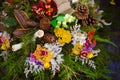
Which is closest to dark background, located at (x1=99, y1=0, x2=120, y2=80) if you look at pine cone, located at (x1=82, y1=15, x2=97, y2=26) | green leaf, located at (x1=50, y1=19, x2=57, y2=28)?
pine cone, located at (x1=82, y1=15, x2=97, y2=26)

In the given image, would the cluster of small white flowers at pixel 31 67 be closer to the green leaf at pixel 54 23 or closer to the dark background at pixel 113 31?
the green leaf at pixel 54 23

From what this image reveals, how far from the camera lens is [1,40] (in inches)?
45.5

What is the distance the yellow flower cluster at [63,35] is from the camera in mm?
1078

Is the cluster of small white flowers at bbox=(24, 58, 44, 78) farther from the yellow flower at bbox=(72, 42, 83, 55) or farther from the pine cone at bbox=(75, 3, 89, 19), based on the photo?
the pine cone at bbox=(75, 3, 89, 19)

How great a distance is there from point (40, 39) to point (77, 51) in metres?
0.14

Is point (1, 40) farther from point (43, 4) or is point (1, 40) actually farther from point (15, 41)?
point (43, 4)

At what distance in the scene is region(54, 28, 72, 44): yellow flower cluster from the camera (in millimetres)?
1078

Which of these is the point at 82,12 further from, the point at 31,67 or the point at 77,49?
the point at 31,67

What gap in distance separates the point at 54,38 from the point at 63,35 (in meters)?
0.03

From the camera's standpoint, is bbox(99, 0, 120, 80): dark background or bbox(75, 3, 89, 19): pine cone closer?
bbox(75, 3, 89, 19): pine cone

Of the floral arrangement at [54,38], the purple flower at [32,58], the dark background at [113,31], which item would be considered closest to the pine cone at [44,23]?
the floral arrangement at [54,38]

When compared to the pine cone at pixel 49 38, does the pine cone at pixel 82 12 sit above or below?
above

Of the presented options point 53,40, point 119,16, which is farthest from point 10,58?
point 119,16

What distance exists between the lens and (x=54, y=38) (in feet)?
3.52
